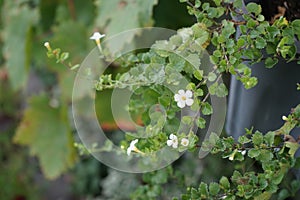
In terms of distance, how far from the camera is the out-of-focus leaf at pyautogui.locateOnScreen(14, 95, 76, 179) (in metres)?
1.10

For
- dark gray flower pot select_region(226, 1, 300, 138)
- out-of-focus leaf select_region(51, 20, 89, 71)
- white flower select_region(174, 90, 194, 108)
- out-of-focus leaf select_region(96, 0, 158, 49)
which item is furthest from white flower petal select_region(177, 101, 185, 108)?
out-of-focus leaf select_region(51, 20, 89, 71)

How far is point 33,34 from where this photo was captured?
111cm

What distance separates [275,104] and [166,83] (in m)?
0.14

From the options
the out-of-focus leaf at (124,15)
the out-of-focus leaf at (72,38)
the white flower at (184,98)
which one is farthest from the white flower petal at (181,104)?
the out-of-focus leaf at (72,38)

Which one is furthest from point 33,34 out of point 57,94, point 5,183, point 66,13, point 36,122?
point 5,183

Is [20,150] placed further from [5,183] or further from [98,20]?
[98,20]

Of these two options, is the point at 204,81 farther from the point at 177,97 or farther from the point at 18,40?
the point at 18,40

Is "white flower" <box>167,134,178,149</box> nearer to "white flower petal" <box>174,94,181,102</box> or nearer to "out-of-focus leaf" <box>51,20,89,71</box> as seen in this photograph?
"white flower petal" <box>174,94,181,102</box>

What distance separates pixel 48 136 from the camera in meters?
1.13

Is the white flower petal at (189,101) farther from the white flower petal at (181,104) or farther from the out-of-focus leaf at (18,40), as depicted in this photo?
the out-of-focus leaf at (18,40)

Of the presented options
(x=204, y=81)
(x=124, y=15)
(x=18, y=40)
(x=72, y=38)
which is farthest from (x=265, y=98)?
(x=18, y=40)

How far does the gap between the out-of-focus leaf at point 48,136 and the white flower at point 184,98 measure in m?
0.62

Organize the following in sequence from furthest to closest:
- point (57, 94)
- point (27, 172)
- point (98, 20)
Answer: point (27, 172) < point (57, 94) < point (98, 20)

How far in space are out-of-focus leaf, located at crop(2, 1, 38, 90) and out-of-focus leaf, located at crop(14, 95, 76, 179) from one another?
98 millimetres
